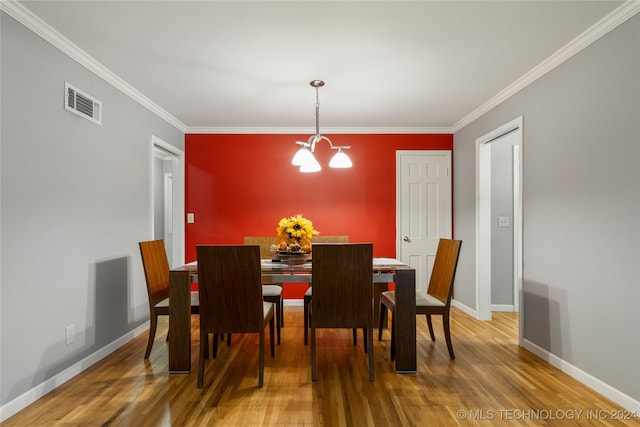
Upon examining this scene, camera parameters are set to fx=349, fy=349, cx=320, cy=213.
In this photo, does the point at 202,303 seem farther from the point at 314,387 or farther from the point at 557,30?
the point at 557,30

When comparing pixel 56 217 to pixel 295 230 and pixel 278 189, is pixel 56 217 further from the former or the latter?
pixel 278 189

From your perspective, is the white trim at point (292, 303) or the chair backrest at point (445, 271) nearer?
the chair backrest at point (445, 271)

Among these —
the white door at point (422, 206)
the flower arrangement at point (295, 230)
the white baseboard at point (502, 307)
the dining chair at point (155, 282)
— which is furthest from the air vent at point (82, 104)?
the white baseboard at point (502, 307)

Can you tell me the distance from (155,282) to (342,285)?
157cm

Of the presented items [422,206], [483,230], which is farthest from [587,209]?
[422,206]

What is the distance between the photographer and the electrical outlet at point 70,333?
2428 mm

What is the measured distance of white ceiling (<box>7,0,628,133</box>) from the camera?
6.70ft

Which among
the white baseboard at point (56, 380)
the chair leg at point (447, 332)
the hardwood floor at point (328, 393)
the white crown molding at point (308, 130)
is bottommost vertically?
the hardwood floor at point (328, 393)

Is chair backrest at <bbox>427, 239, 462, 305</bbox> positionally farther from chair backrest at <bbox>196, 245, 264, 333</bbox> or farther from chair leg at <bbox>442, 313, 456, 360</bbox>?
chair backrest at <bbox>196, 245, 264, 333</bbox>

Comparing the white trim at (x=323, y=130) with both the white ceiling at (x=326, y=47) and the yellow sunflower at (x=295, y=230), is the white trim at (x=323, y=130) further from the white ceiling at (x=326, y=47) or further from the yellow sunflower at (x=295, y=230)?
the yellow sunflower at (x=295, y=230)

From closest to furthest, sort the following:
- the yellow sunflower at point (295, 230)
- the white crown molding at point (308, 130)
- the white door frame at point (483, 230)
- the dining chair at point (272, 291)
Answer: the yellow sunflower at point (295, 230)
the dining chair at point (272, 291)
the white door frame at point (483, 230)
the white crown molding at point (308, 130)

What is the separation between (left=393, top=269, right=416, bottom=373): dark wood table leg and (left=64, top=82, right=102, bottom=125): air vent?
264 cm

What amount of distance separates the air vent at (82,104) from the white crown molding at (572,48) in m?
3.53

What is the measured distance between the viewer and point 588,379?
90.9 inches
